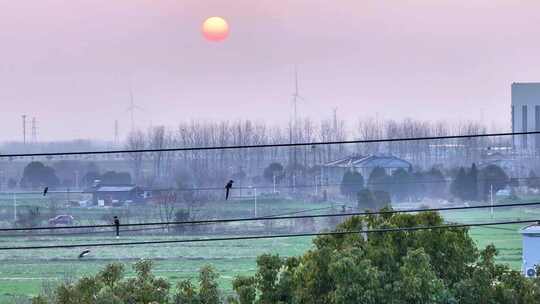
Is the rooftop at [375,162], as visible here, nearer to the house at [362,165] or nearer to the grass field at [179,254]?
the house at [362,165]

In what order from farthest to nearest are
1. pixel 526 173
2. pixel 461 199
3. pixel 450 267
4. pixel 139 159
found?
pixel 139 159, pixel 526 173, pixel 461 199, pixel 450 267

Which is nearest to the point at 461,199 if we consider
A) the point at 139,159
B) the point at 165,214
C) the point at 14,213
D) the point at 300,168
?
the point at 300,168

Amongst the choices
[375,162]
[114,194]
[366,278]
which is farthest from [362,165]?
[366,278]

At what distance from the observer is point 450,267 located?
517 inches

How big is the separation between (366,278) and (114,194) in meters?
32.1

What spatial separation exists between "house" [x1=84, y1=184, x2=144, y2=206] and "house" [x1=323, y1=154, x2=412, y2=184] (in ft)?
31.4

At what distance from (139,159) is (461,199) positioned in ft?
54.4

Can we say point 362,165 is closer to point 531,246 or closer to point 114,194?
point 114,194

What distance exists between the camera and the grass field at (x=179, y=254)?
32875 millimetres

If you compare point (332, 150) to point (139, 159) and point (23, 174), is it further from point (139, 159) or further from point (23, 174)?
point (23, 174)

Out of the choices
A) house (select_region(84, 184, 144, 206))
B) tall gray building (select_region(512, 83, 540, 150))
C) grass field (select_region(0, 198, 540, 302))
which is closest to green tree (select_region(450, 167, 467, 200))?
grass field (select_region(0, 198, 540, 302))

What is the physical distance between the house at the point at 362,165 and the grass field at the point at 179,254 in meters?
3.26

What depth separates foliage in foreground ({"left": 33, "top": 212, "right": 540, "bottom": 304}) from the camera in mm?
12188

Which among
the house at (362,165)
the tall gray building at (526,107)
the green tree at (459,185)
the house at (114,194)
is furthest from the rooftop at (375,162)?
the house at (114,194)
